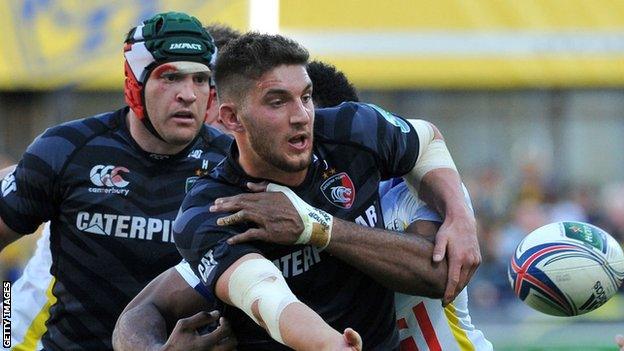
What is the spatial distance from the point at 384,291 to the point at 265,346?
22.3 inches

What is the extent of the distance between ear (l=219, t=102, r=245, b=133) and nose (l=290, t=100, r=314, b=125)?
0.27 metres

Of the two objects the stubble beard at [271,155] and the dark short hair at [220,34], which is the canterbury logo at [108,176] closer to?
the dark short hair at [220,34]

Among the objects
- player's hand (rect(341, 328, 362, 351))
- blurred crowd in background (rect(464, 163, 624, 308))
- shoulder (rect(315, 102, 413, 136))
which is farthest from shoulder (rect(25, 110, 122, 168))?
blurred crowd in background (rect(464, 163, 624, 308))

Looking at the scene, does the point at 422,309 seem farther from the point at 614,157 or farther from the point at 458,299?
the point at 614,157

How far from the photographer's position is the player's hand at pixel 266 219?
4.91 m

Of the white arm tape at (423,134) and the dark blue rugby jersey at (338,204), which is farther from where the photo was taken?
the white arm tape at (423,134)

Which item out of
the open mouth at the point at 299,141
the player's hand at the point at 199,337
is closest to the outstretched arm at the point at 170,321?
the player's hand at the point at 199,337

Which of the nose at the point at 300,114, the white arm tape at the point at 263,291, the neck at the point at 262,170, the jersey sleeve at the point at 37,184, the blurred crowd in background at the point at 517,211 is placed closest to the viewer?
the white arm tape at the point at 263,291

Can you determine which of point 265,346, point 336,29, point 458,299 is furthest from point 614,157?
point 265,346

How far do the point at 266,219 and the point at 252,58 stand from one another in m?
0.64

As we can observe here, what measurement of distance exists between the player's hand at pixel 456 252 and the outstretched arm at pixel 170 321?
0.90 meters

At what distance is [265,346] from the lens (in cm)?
523

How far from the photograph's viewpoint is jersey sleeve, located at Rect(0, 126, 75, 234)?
6.18 m

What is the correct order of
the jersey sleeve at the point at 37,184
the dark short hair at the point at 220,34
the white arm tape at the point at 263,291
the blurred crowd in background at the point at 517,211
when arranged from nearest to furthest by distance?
the white arm tape at the point at 263,291, the jersey sleeve at the point at 37,184, the dark short hair at the point at 220,34, the blurred crowd in background at the point at 517,211
